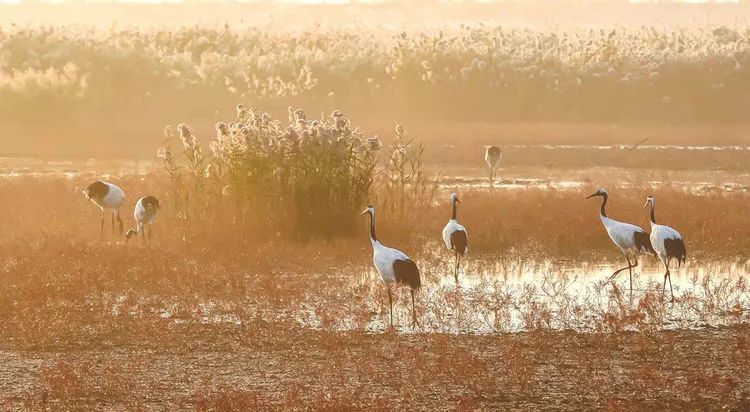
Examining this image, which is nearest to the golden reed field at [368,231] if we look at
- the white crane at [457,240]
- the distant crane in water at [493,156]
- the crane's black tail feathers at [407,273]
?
the crane's black tail feathers at [407,273]

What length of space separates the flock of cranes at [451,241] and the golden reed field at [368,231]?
1.6 inches

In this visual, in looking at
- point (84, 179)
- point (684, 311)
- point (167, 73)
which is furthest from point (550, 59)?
point (684, 311)

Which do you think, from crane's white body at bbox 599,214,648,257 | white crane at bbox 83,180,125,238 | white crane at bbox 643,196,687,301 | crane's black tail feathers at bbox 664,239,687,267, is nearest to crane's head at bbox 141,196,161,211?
white crane at bbox 83,180,125,238

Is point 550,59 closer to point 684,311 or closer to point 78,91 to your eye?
point 78,91

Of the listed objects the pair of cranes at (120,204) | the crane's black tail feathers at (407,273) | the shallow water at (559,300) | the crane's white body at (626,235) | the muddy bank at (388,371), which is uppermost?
the pair of cranes at (120,204)

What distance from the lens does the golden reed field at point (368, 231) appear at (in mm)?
10109

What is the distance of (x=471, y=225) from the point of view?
1891 centimetres

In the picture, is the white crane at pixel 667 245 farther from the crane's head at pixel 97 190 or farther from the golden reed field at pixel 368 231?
the crane's head at pixel 97 190

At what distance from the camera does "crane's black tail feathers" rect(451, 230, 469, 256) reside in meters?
15.1

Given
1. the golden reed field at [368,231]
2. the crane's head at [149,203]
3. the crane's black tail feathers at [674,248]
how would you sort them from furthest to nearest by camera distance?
1. the crane's head at [149,203]
2. the crane's black tail feathers at [674,248]
3. the golden reed field at [368,231]

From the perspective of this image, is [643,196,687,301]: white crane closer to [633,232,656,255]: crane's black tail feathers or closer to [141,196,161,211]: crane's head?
[633,232,656,255]: crane's black tail feathers

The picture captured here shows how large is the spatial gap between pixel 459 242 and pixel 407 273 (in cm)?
278

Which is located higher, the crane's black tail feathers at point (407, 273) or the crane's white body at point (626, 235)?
the crane's white body at point (626, 235)

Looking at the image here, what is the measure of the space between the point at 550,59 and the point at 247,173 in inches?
866
